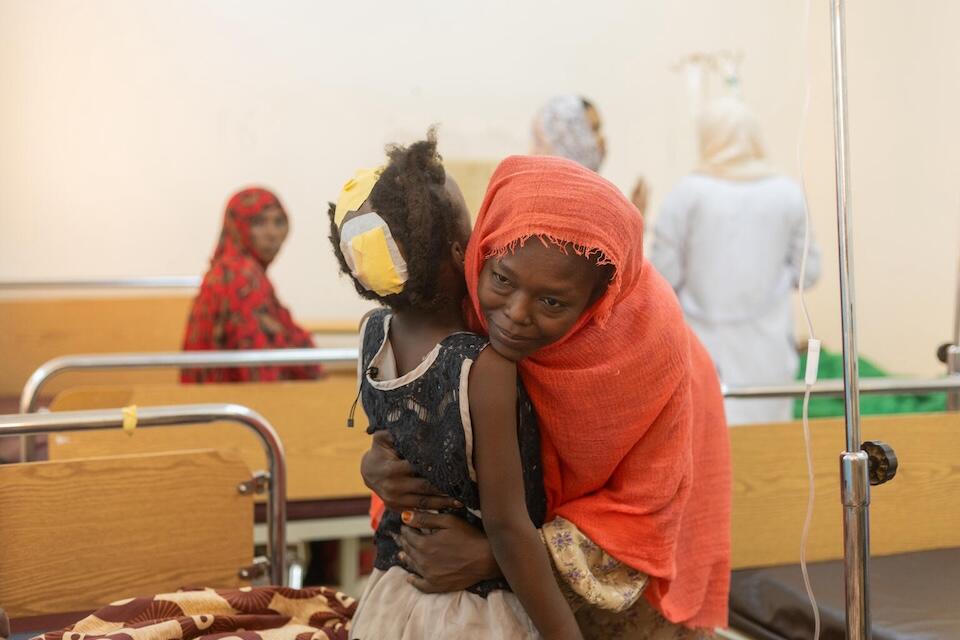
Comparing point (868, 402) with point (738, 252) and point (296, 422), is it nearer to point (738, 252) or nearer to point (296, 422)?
point (738, 252)

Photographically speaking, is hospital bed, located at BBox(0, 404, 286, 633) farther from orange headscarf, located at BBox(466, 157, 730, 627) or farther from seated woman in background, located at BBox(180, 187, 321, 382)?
seated woman in background, located at BBox(180, 187, 321, 382)

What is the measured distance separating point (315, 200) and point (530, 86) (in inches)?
62.0

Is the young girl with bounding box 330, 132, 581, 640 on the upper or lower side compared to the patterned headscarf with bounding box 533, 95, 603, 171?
lower

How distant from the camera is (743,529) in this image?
7.59ft

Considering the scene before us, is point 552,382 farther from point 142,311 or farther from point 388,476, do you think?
point 142,311

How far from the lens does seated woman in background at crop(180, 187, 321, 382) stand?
350 centimetres

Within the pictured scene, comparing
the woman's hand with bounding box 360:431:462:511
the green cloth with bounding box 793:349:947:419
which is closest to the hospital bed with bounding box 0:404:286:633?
the woman's hand with bounding box 360:431:462:511

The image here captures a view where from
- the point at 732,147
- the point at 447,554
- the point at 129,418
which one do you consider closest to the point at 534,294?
the point at 447,554

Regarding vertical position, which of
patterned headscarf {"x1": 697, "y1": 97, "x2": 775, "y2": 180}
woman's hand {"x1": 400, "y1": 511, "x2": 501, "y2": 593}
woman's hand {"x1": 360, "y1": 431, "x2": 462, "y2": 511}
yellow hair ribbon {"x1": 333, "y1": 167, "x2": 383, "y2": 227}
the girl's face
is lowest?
woman's hand {"x1": 400, "y1": 511, "x2": 501, "y2": 593}

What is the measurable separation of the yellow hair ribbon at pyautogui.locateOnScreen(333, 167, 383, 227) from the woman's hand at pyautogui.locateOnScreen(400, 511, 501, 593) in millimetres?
467

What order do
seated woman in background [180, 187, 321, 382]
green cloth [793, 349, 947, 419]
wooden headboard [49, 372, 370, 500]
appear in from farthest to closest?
1. green cloth [793, 349, 947, 419]
2. seated woman in background [180, 187, 321, 382]
3. wooden headboard [49, 372, 370, 500]

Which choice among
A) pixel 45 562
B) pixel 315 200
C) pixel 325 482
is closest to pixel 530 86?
pixel 315 200

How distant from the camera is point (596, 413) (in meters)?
1.41

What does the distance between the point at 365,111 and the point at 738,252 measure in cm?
299
